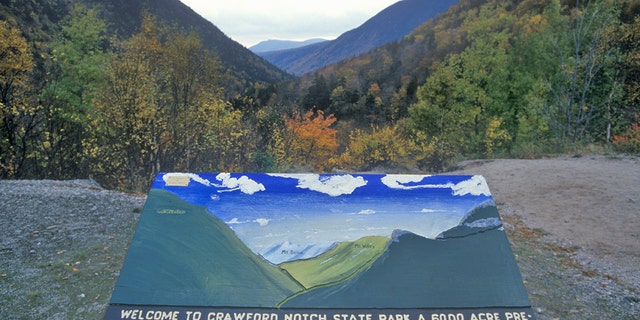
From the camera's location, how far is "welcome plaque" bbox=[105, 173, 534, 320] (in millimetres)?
3186

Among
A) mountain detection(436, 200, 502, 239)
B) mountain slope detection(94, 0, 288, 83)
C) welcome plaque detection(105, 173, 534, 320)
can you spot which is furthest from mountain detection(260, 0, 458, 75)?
mountain detection(436, 200, 502, 239)

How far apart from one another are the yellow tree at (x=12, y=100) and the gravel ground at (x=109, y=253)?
4.44 meters

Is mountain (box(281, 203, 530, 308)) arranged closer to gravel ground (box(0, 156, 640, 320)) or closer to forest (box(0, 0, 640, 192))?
gravel ground (box(0, 156, 640, 320))

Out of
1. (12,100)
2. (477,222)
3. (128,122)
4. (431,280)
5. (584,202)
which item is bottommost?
(584,202)

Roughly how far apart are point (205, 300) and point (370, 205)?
154cm

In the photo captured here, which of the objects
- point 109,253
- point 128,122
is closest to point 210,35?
point 128,122

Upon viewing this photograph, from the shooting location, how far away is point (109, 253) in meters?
5.98

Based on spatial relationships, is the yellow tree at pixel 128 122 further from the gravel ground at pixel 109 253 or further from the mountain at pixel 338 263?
the mountain at pixel 338 263

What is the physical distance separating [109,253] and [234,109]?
55.4ft

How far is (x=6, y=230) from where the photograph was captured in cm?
661

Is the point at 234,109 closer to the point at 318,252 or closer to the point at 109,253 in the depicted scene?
the point at 109,253

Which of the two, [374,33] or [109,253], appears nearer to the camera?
[109,253]

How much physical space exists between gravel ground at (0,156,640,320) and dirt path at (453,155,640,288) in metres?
0.03

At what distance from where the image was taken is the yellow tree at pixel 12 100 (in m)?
12.8
